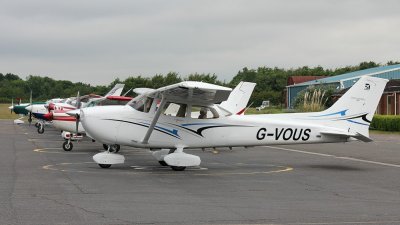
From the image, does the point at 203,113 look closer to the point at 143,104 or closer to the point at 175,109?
the point at 175,109

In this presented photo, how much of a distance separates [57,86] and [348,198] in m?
113

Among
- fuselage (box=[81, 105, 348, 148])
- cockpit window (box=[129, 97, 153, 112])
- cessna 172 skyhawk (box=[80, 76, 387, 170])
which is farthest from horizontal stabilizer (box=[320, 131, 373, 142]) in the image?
cockpit window (box=[129, 97, 153, 112])

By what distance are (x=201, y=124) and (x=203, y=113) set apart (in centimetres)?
31

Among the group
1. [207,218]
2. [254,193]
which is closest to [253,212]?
[207,218]

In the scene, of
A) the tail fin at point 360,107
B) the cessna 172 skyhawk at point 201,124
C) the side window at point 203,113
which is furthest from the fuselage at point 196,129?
the tail fin at point 360,107

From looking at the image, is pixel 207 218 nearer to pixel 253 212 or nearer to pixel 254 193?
pixel 253 212

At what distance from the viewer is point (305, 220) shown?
810 centimetres

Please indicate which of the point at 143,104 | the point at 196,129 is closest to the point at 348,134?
the point at 196,129

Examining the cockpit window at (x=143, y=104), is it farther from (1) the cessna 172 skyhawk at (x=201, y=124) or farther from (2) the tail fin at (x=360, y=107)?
(2) the tail fin at (x=360, y=107)

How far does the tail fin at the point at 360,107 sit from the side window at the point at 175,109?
3915 mm

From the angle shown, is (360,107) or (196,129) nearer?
(196,129)

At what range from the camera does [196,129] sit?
15438 millimetres

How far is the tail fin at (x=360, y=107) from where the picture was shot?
647 inches

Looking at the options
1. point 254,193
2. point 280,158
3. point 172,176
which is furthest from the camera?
point 280,158
